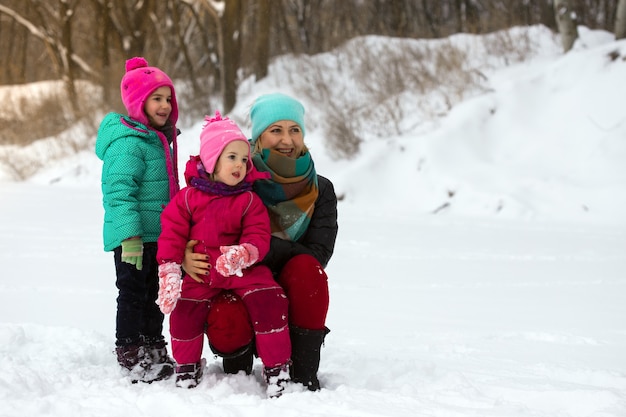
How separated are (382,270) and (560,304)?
5.08 feet

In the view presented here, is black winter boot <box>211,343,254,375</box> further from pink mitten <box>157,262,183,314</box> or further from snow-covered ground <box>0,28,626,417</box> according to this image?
pink mitten <box>157,262,183,314</box>

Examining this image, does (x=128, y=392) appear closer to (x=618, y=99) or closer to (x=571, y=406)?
(x=571, y=406)

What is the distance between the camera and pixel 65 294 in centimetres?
476

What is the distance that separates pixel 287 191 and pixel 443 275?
10.6 feet

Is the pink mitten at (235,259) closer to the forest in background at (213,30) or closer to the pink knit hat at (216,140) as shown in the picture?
the pink knit hat at (216,140)

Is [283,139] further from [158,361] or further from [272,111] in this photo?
[158,361]

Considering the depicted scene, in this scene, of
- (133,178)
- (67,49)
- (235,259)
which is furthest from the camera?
(67,49)

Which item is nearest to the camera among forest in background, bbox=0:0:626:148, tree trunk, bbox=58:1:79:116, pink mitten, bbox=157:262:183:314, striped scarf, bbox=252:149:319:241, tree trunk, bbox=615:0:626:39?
pink mitten, bbox=157:262:183:314

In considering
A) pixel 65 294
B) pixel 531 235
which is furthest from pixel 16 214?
pixel 531 235

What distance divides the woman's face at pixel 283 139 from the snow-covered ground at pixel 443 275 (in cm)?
94

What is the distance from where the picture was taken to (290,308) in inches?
108

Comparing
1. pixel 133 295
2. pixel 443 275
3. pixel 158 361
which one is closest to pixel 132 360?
pixel 158 361

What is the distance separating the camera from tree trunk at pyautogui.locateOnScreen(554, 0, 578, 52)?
37.6 feet

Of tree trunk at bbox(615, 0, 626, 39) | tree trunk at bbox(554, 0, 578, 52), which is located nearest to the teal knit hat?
→ tree trunk at bbox(615, 0, 626, 39)
